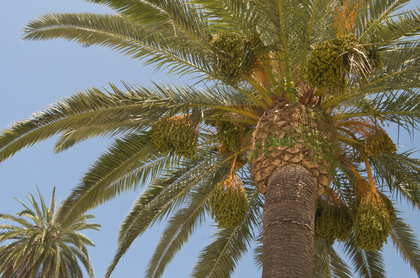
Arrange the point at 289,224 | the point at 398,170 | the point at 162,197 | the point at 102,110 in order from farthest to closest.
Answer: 1. the point at 162,197
2. the point at 398,170
3. the point at 102,110
4. the point at 289,224

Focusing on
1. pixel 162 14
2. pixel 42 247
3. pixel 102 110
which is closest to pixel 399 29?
pixel 162 14

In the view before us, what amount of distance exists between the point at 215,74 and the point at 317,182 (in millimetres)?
2164

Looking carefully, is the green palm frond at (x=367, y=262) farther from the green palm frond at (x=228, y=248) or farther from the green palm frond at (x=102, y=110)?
the green palm frond at (x=102, y=110)

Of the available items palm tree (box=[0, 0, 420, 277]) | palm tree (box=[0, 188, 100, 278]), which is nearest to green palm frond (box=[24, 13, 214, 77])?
palm tree (box=[0, 0, 420, 277])

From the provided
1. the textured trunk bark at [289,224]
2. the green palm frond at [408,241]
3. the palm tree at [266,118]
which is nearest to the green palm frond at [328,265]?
the palm tree at [266,118]

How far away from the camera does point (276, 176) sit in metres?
6.50

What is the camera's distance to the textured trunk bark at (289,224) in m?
5.54

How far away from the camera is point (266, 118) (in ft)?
23.5

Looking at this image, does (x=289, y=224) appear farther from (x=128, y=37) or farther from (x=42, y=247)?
(x=42, y=247)

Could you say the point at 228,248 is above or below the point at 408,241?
below

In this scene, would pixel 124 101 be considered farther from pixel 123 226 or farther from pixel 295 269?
pixel 295 269

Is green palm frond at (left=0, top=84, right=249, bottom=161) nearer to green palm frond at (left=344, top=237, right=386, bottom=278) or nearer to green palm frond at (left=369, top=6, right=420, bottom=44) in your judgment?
green palm frond at (left=369, top=6, right=420, bottom=44)

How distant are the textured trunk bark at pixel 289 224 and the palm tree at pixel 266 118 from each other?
2 centimetres

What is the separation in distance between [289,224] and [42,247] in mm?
16167
